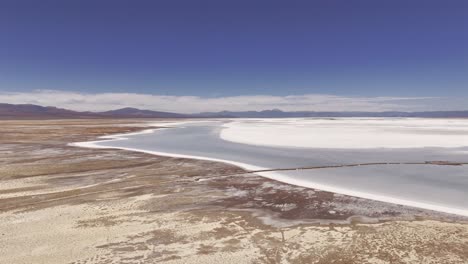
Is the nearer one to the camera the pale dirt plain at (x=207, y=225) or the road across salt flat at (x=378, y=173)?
the pale dirt plain at (x=207, y=225)

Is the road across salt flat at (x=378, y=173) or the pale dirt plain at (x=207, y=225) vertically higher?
the road across salt flat at (x=378, y=173)

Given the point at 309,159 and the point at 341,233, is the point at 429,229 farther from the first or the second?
the point at 309,159

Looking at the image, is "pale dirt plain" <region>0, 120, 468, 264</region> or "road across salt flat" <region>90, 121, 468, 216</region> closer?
"pale dirt plain" <region>0, 120, 468, 264</region>

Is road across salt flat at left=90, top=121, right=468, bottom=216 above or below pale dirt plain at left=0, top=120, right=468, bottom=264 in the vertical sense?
above

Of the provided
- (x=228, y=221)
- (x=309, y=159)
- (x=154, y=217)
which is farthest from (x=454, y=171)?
(x=154, y=217)
